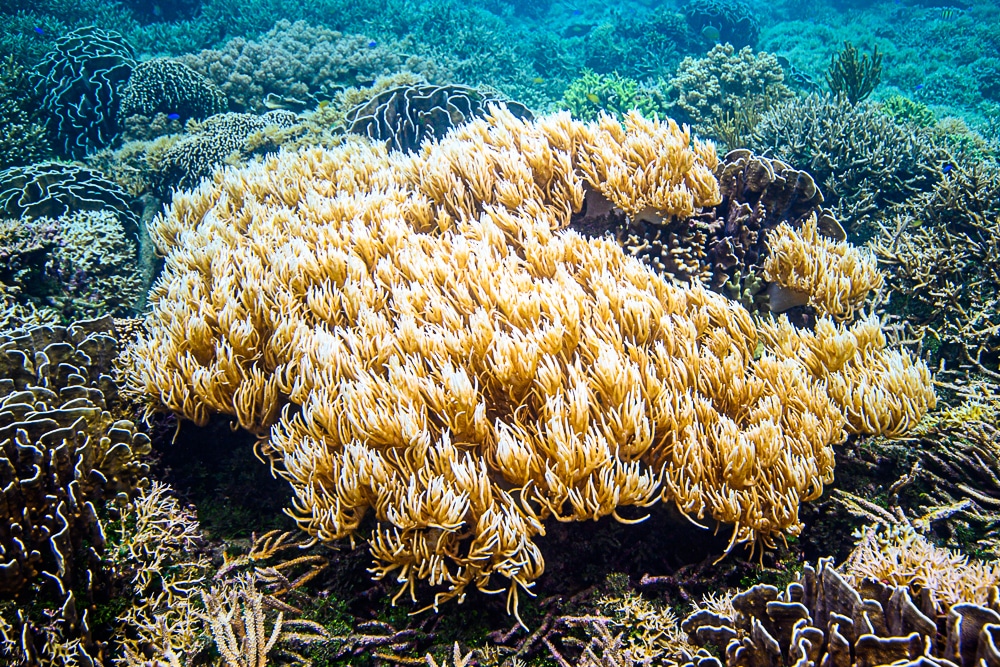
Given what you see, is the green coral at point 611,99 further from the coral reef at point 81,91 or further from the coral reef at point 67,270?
the coral reef at point 81,91

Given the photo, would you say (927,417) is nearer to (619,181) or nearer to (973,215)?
(619,181)

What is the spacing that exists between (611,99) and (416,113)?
223 inches

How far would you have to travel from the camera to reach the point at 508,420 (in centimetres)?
289

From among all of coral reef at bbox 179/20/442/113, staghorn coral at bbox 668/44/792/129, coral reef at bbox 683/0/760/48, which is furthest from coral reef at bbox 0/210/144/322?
coral reef at bbox 683/0/760/48

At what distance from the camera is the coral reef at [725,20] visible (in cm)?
1814

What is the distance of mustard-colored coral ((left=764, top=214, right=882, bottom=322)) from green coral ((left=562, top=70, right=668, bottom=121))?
25.3 feet

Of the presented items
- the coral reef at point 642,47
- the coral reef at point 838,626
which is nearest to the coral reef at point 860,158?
the coral reef at point 838,626

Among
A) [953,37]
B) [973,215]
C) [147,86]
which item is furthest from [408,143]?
[953,37]

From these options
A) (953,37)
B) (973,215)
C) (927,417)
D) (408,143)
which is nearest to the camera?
(927,417)

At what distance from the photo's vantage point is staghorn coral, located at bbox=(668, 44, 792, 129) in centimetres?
1051

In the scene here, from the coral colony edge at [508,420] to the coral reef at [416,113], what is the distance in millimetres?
2440

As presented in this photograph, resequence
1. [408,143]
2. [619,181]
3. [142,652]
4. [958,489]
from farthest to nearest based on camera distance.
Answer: [408,143]
[619,181]
[958,489]
[142,652]

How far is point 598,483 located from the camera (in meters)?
2.55

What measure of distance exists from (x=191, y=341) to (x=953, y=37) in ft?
86.6
